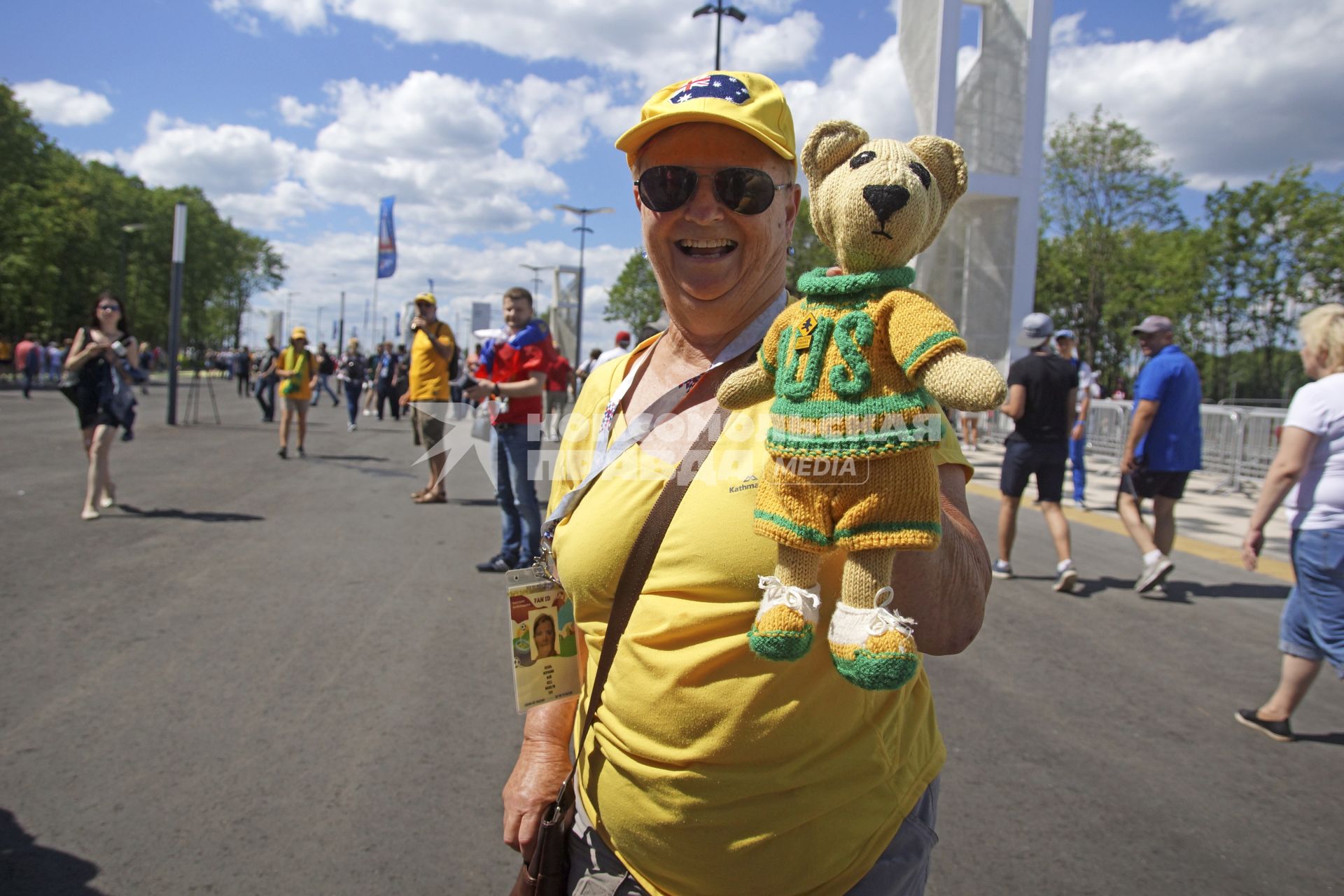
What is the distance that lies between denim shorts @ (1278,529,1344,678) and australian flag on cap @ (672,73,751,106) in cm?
379

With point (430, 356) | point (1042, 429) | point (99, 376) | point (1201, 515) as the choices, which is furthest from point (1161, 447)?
point (99, 376)

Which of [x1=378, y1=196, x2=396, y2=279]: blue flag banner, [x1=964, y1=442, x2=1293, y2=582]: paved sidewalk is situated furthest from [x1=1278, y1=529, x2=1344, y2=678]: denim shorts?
[x1=378, y1=196, x2=396, y2=279]: blue flag banner

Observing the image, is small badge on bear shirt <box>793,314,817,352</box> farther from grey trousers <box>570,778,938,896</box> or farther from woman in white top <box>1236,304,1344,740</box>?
woman in white top <box>1236,304,1344,740</box>

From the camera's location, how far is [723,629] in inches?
53.2

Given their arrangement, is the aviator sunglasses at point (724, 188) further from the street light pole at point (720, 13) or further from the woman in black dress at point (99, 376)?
the street light pole at point (720, 13)

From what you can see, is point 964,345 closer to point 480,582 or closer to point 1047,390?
point 480,582

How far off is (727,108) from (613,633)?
0.98m

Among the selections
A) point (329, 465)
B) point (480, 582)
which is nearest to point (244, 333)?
point (329, 465)

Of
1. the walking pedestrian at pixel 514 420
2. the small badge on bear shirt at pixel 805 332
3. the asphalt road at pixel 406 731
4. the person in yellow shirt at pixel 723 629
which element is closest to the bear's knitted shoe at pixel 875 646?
the person in yellow shirt at pixel 723 629

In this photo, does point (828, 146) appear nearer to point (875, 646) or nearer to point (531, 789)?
point (875, 646)

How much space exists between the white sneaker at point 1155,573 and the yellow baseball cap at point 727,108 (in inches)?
249

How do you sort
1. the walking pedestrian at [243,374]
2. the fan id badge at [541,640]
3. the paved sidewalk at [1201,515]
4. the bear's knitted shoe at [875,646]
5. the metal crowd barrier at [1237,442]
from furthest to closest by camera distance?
the walking pedestrian at [243,374] < the metal crowd barrier at [1237,442] < the paved sidewalk at [1201,515] < the fan id badge at [541,640] < the bear's knitted shoe at [875,646]

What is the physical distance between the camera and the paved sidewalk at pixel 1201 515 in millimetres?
8695

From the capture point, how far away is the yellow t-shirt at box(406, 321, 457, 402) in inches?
368
